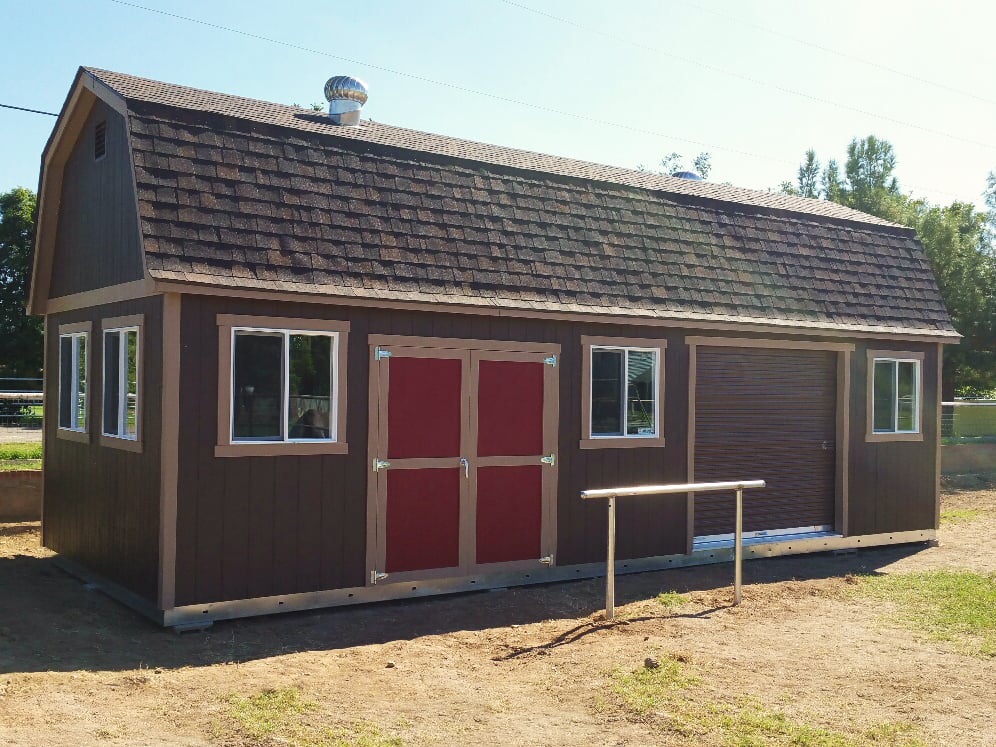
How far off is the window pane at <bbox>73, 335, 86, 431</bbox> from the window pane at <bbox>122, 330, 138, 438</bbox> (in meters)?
1.49

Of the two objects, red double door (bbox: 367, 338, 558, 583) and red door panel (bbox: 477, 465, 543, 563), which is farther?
red door panel (bbox: 477, 465, 543, 563)

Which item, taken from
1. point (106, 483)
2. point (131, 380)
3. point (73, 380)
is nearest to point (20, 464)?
point (73, 380)

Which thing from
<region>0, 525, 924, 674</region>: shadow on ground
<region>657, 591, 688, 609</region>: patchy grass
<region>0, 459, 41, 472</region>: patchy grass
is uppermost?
<region>0, 459, 41, 472</region>: patchy grass

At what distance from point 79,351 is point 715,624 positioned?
22.7 feet

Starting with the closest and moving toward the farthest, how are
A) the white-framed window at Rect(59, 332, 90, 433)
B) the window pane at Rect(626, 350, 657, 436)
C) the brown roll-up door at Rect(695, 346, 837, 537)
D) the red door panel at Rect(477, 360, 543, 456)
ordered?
the red door panel at Rect(477, 360, 543, 456) < the white-framed window at Rect(59, 332, 90, 433) < the window pane at Rect(626, 350, 657, 436) < the brown roll-up door at Rect(695, 346, 837, 537)

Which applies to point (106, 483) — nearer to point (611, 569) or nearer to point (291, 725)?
point (291, 725)

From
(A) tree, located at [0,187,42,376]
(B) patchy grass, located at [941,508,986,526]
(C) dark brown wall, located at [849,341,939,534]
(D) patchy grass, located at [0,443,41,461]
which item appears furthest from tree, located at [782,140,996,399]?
(A) tree, located at [0,187,42,376]

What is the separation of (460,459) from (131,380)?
3.03 meters

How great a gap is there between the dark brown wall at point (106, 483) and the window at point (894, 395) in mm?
8433

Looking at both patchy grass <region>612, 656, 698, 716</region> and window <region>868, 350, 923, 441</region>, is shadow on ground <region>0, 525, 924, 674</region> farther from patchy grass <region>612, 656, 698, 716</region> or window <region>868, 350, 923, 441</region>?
window <region>868, 350, 923, 441</region>

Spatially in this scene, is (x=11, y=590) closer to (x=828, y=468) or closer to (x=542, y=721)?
(x=542, y=721)

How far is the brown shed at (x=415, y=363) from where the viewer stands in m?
8.04

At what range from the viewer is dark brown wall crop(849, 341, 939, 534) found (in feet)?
39.7

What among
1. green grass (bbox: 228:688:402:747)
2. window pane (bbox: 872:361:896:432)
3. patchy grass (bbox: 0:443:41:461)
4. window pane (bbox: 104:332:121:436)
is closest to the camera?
green grass (bbox: 228:688:402:747)
